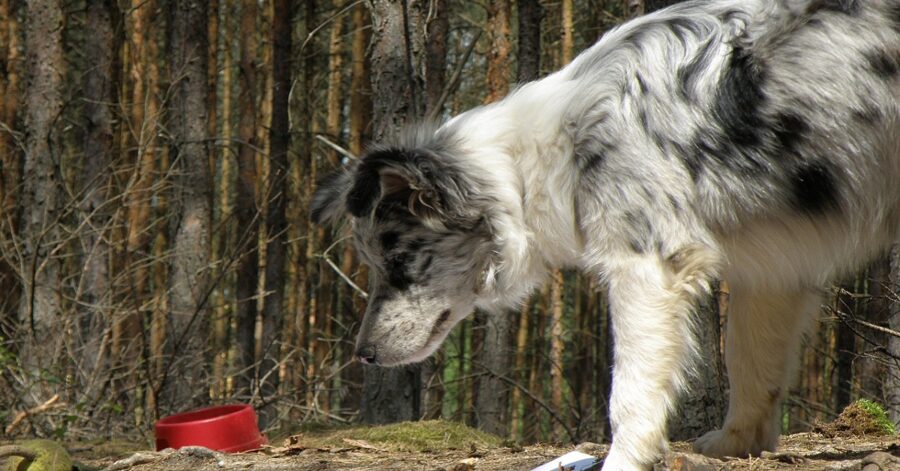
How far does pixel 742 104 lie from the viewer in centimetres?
350

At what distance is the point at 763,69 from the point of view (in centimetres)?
351

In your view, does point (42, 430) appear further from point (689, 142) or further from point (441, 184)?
point (689, 142)

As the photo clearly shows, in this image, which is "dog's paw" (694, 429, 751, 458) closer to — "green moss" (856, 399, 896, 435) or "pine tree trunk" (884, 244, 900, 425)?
"green moss" (856, 399, 896, 435)

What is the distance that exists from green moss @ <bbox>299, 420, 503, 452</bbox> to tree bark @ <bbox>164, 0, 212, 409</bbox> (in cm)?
401

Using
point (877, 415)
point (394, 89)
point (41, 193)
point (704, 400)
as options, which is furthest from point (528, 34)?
point (877, 415)

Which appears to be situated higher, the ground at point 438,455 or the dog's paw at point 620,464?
the dog's paw at point 620,464


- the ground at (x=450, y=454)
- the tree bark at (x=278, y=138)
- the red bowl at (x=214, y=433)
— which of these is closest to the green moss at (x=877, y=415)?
the ground at (x=450, y=454)

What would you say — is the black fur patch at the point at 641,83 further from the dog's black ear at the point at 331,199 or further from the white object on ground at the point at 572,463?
the white object on ground at the point at 572,463

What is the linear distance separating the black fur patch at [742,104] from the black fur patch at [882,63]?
384mm

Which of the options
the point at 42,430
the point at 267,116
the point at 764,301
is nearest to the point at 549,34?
the point at 267,116

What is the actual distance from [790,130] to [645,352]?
3.17ft

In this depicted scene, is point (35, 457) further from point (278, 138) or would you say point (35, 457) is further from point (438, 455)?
point (278, 138)

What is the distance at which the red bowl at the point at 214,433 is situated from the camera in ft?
17.0

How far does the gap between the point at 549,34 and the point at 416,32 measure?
1025 centimetres
